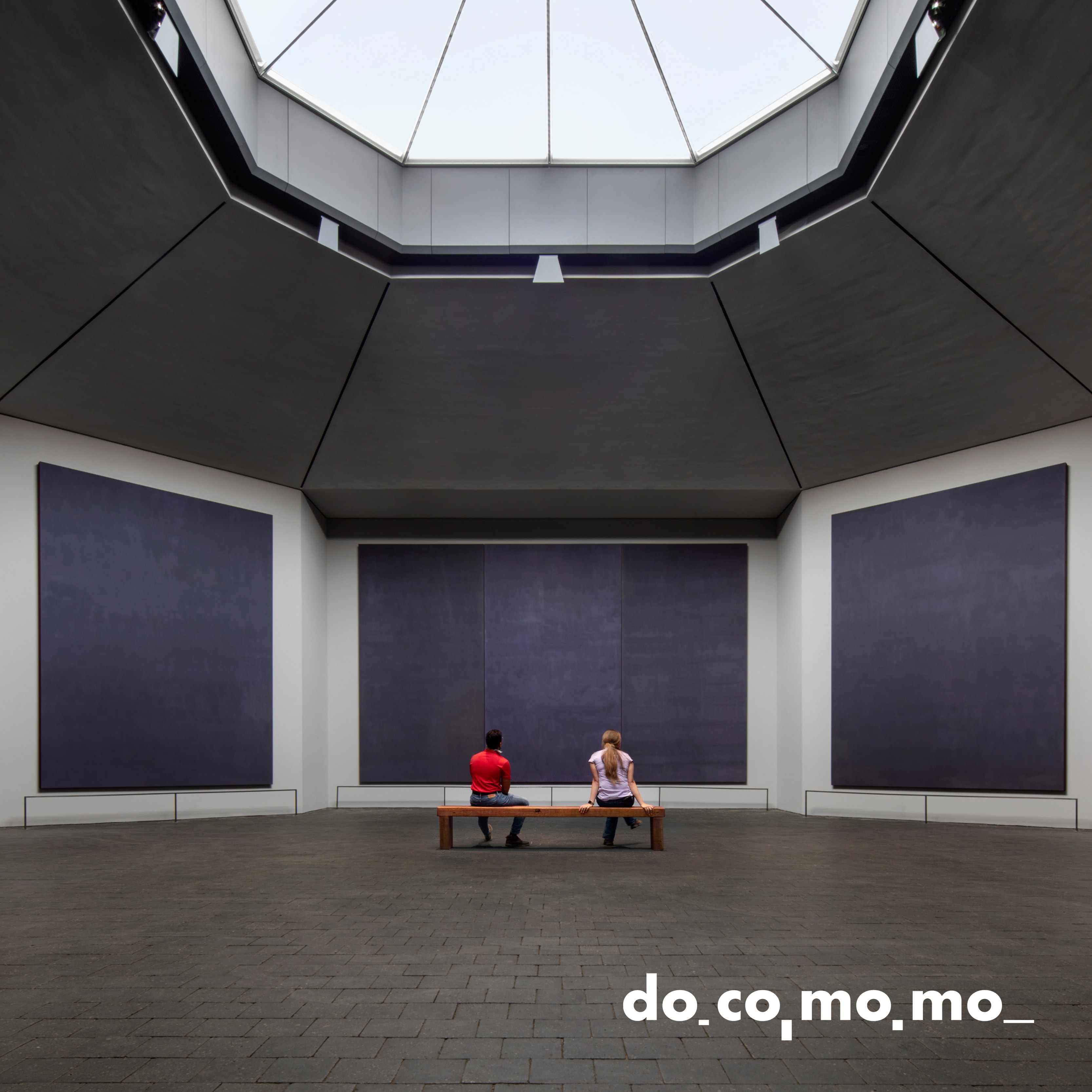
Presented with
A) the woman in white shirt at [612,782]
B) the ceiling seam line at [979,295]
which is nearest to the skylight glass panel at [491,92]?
the ceiling seam line at [979,295]

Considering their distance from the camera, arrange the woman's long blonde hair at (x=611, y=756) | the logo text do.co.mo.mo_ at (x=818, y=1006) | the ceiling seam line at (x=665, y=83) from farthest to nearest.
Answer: the ceiling seam line at (x=665, y=83), the woman's long blonde hair at (x=611, y=756), the logo text do.co.mo.mo_ at (x=818, y=1006)

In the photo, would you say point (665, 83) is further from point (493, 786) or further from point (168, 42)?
point (493, 786)

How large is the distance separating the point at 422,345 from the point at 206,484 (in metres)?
4.80

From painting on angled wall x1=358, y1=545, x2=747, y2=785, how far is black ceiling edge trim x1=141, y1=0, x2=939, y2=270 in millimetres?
6457

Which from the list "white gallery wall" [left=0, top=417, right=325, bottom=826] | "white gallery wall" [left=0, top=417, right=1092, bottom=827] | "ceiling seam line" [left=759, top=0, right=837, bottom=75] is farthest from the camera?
"white gallery wall" [left=0, top=417, right=1092, bottom=827]

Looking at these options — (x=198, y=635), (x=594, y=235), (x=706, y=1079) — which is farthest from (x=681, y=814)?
(x=706, y=1079)

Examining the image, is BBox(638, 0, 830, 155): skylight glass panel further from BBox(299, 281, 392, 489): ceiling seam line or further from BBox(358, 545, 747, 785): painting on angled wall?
BBox(358, 545, 747, 785): painting on angled wall

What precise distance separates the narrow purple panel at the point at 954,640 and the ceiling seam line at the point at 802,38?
22.1ft

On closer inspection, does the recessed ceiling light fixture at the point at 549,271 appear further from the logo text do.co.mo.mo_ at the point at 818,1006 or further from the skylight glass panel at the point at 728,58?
the logo text do.co.mo.mo_ at the point at 818,1006

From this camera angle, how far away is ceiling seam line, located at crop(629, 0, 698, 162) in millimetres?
10883

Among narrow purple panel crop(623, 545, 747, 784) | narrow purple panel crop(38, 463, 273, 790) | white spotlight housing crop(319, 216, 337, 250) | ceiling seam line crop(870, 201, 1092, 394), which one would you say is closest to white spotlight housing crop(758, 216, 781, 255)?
ceiling seam line crop(870, 201, 1092, 394)

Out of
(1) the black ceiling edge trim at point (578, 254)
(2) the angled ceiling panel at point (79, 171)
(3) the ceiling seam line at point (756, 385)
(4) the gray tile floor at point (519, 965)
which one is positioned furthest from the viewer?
(3) the ceiling seam line at point (756, 385)

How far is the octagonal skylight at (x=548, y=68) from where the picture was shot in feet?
34.5

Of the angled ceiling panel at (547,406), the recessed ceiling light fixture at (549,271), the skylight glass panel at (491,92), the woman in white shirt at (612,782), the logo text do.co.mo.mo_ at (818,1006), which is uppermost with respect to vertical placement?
the skylight glass panel at (491,92)
